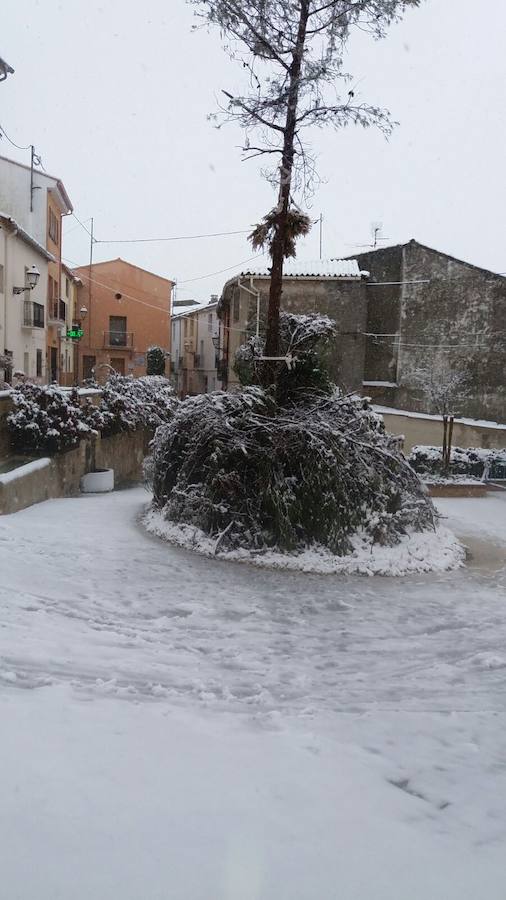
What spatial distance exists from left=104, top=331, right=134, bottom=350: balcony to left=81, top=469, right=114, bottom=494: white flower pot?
1150 inches

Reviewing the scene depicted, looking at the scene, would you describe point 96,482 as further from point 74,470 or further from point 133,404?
point 133,404

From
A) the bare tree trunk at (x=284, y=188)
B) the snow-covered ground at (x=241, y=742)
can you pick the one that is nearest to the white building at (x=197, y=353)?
the bare tree trunk at (x=284, y=188)

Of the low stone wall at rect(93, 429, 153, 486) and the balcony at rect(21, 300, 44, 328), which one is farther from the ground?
the balcony at rect(21, 300, 44, 328)

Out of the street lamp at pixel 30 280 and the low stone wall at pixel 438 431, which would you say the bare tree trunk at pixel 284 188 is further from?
the street lamp at pixel 30 280

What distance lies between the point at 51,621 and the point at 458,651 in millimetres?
2874

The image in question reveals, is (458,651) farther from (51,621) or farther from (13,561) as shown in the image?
(13,561)

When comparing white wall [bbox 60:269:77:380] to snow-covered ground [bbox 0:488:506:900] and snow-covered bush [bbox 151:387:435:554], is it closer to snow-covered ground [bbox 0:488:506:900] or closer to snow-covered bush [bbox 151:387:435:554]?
snow-covered bush [bbox 151:387:435:554]

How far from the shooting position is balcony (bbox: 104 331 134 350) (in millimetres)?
Result: 41125

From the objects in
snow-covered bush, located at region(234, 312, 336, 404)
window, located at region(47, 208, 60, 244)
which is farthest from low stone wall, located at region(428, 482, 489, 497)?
window, located at region(47, 208, 60, 244)

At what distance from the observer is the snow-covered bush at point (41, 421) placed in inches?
422

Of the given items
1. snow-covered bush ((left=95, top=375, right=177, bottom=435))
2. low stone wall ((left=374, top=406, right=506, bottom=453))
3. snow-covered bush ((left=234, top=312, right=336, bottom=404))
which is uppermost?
snow-covered bush ((left=234, top=312, right=336, bottom=404))

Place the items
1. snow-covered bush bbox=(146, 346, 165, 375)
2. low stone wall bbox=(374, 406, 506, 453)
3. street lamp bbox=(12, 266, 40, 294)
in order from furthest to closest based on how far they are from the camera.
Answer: snow-covered bush bbox=(146, 346, 165, 375), street lamp bbox=(12, 266, 40, 294), low stone wall bbox=(374, 406, 506, 453)

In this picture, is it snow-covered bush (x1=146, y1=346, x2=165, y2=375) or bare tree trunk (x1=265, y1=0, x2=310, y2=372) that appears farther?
snow-covered bush (x1=146, y1=346, x2=165, y2=375)

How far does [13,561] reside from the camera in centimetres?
607
